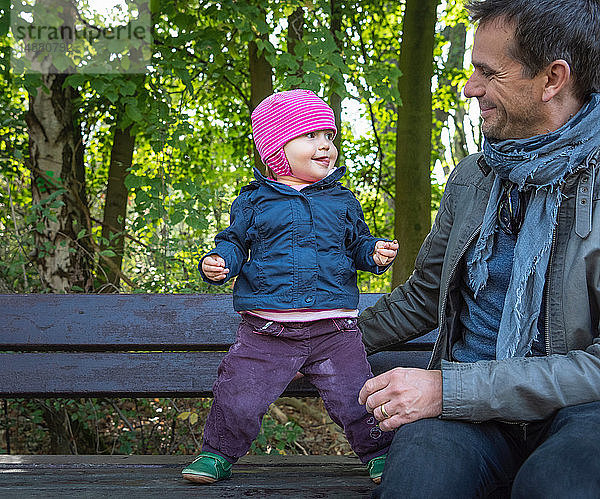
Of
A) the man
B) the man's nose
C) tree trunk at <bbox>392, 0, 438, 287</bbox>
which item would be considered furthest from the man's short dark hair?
tree trunk at <bbox>392, 0, 438, 287</bbox>

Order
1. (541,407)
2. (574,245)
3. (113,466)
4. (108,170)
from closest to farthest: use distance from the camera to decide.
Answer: (541,407)
(574,245)
(113,466)
(108,170)

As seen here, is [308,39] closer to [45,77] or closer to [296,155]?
[45,77]

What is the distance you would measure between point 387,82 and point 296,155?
2.80 m

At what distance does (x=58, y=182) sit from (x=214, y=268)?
2.99 metres

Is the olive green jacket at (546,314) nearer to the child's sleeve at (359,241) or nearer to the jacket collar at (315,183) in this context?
the child's sleeve at (359,241)

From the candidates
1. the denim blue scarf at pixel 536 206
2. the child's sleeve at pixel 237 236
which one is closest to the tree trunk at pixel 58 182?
the child's sleeve at pixel 237 236

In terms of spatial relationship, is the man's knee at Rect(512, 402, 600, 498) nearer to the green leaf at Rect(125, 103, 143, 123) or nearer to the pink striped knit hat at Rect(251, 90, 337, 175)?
the pink striped knit hat at Rect(251, 90, 337, 175)

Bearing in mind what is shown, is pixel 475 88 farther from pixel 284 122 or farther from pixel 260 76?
pixel 260 76

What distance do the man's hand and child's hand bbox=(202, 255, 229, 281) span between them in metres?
0.59

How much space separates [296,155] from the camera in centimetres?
243

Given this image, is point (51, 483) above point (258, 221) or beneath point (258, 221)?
beneath

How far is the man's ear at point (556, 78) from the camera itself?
206cm

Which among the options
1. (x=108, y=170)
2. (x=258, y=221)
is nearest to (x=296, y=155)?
(x=258, y=221)

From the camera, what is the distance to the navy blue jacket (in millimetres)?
2383
